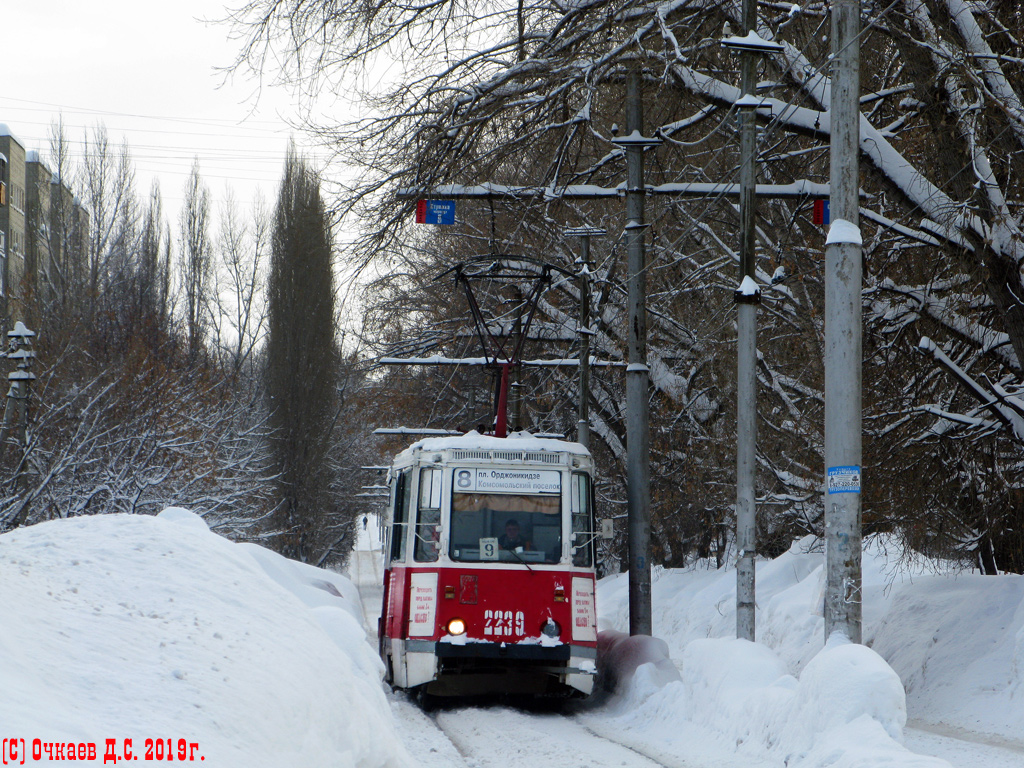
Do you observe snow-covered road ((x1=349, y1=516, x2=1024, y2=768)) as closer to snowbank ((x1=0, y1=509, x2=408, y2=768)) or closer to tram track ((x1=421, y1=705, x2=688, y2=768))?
tram track ((x1=421, y1=705, x2=688, y2=768))

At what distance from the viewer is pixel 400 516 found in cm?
1377

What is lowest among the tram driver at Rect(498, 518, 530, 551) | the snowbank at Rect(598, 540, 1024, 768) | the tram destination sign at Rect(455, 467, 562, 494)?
the snowbank at Rect(598, 540, 1024, 768)

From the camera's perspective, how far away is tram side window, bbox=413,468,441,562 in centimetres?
1259

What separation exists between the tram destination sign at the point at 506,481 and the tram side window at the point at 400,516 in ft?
2.56

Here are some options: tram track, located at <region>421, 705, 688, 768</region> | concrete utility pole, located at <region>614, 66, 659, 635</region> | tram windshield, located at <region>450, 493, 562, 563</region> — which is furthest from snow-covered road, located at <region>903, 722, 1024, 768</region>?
concrete utility pole, located at <region>614, 66, 659, 635</region>

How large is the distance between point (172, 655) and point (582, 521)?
8440mm

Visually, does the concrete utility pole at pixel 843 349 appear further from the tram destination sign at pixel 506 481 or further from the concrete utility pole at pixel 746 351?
the tram destination sign at pixel 506 481

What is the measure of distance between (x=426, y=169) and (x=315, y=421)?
96.9ft

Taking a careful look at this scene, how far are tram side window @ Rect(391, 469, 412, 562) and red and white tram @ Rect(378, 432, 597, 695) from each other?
11 centimetres

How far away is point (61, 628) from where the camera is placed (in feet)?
15.2

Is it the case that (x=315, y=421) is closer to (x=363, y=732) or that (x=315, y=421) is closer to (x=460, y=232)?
(x=460, y=232)

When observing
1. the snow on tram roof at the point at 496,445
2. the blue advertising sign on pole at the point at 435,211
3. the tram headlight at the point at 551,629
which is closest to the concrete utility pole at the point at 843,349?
the tram headlight at the point at 551,629

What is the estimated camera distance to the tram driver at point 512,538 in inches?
497

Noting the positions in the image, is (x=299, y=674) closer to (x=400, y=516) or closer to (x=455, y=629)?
(x=455, y=629)
